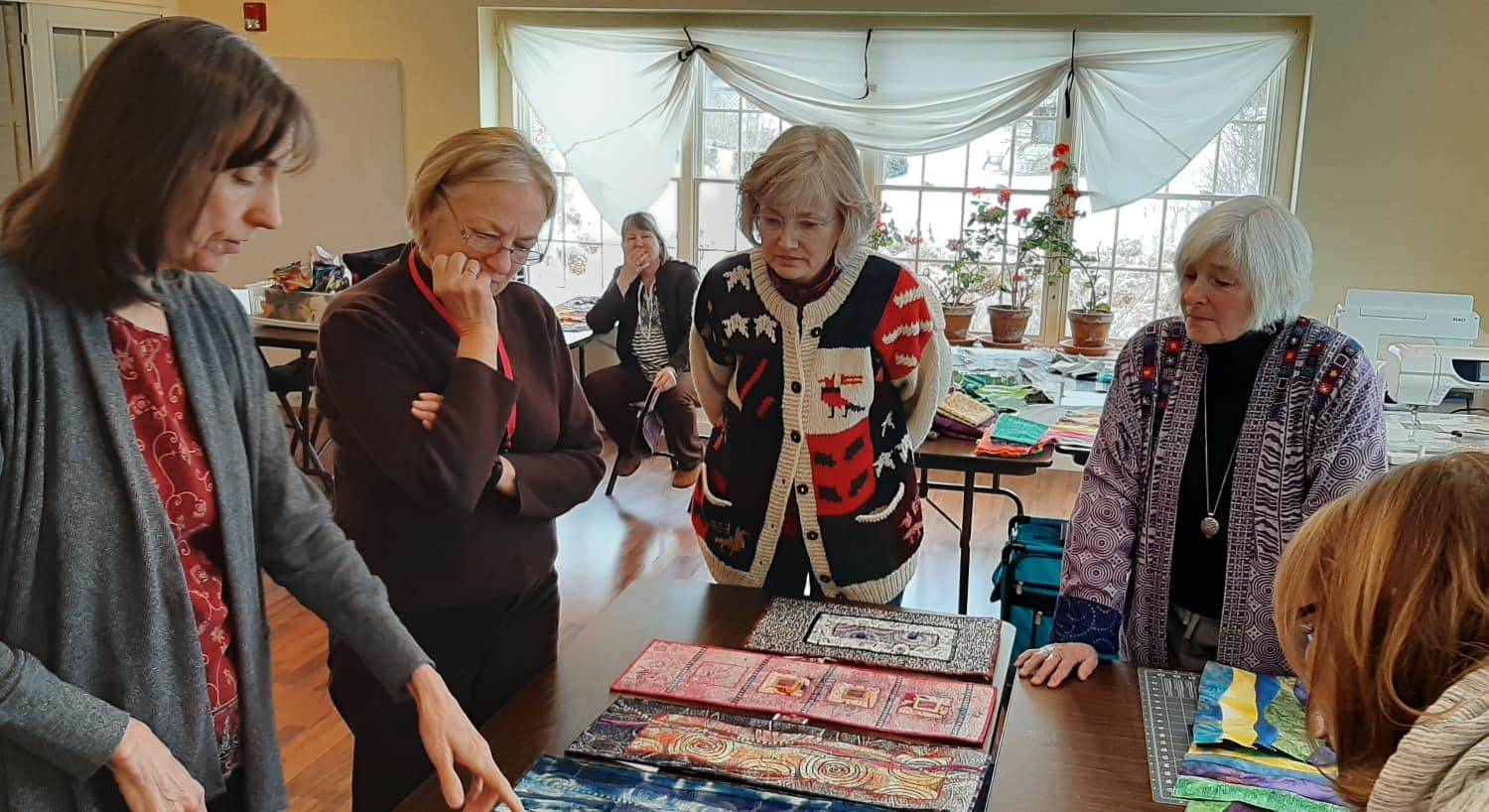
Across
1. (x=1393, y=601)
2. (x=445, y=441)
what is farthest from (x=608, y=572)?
(x=1393, y=601)

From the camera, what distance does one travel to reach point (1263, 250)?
1.89 meters

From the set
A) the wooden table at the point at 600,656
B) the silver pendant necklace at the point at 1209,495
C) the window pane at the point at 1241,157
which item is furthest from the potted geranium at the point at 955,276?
the wooden table at the point at 600,656

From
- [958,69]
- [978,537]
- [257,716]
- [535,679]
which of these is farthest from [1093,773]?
[958,69]

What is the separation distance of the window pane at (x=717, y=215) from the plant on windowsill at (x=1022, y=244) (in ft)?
4.02

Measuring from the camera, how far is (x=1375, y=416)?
1873 mm

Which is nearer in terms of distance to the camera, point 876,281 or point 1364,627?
point 1364,627

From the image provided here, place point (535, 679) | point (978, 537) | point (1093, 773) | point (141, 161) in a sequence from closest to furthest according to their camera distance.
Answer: point (141, 161), point (1093, 773), point (535, 679), point (978, 537)

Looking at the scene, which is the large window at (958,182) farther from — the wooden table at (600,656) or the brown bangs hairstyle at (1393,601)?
the brown bangs hairstyle at (1393,601)

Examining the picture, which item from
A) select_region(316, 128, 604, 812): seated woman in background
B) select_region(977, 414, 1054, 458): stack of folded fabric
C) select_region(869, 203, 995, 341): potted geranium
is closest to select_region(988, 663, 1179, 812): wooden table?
select_region(316, 128, 604, 812): seated woman in background

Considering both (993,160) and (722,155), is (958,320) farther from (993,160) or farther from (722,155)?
(722,155)

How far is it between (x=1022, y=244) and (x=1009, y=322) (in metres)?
0.37

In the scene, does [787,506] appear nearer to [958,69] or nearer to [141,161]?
[141,161]

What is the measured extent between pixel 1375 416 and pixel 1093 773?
82 centimetres

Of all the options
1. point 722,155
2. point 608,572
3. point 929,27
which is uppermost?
point 929,27
